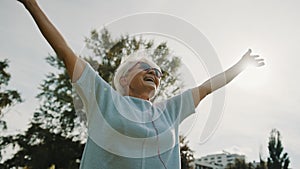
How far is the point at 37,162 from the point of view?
68.5 ft

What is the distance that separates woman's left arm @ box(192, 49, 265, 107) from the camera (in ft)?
6.86

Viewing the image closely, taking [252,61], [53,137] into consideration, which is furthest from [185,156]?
[252,61]

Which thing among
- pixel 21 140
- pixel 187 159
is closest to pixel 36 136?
pixel 21 140

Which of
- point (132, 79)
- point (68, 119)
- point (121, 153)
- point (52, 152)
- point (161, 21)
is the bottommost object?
point (121, 153)

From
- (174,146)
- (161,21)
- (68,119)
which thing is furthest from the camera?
(68,119)

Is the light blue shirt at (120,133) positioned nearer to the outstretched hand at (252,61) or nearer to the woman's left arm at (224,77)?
the woman's left arm at (224,77)

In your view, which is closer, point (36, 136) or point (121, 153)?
point (121, 153)

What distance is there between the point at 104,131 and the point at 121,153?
13cm

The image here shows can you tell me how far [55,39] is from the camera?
65.3 inches

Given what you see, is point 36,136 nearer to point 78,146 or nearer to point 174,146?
point 78,146

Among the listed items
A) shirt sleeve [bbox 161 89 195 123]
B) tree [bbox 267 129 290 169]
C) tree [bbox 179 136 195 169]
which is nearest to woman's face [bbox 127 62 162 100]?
shirt sleeve [bbox 161 89 195 123]

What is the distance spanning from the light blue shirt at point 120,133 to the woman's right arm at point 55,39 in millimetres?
60

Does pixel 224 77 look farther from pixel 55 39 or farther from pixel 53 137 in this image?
pixel 53 137

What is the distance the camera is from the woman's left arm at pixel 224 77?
2.09 meters
